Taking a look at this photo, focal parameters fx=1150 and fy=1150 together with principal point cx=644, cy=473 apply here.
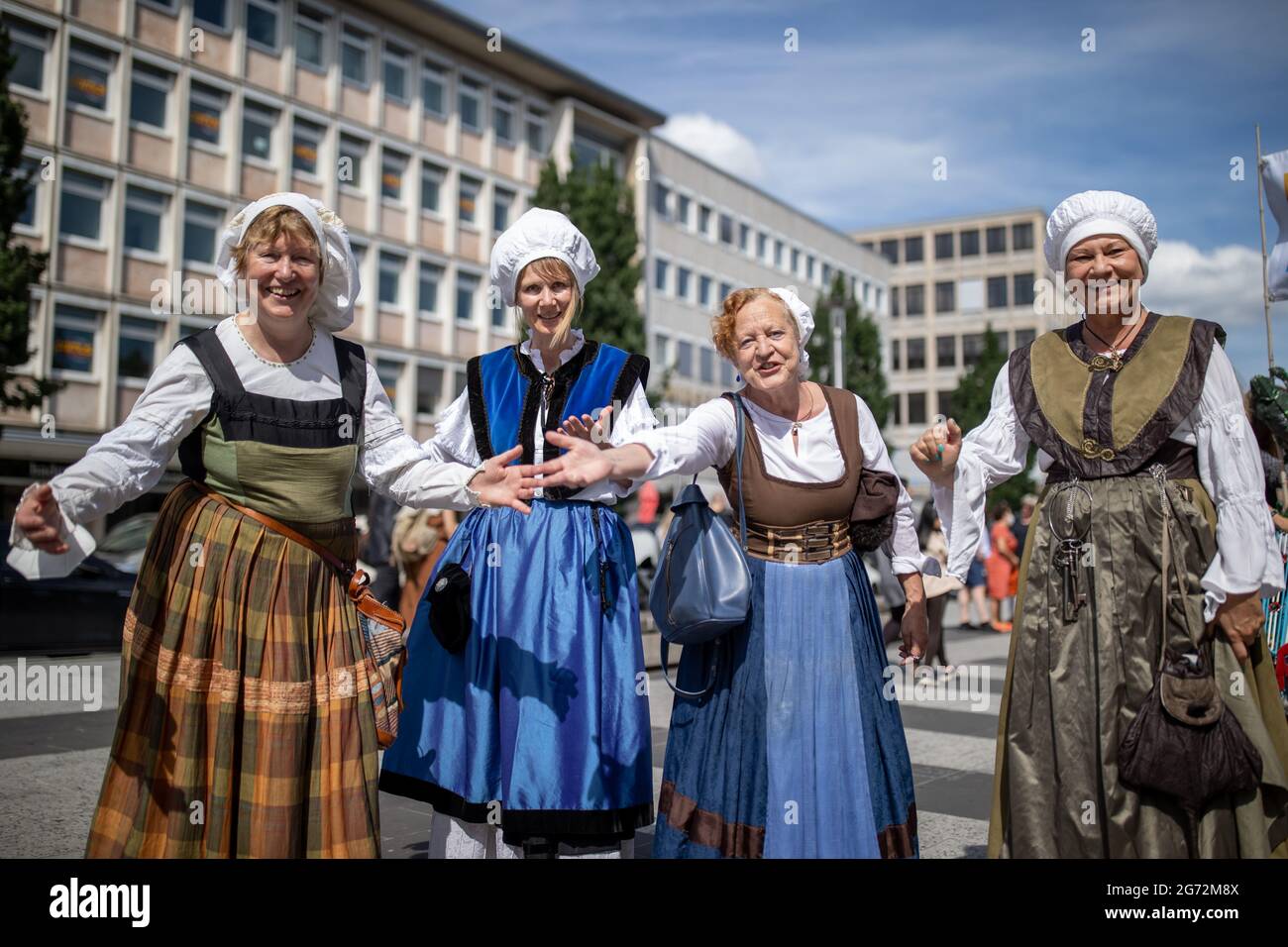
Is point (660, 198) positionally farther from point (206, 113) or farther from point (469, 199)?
point (206, 113)

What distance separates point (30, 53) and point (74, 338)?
650 centimetres

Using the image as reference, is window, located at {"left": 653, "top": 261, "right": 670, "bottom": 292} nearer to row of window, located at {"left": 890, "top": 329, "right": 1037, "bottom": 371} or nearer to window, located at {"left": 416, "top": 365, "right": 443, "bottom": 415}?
window, located at {"left": 416, "top": 365, "right": 443, "bottom": 415}

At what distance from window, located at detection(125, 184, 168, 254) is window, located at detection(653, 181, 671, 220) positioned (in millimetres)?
21664

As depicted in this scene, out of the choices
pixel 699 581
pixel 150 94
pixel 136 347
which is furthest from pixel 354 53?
pixel 699 581

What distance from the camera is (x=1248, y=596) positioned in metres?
2.94

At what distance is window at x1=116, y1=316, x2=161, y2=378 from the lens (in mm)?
28500

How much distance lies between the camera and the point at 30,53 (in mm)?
26344

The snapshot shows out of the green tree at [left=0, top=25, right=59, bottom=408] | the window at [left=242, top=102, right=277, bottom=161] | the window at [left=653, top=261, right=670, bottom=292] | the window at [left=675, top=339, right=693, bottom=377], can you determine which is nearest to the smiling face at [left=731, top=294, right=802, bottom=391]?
the green tree at [left=0, top=25, right=59, bottom=408]

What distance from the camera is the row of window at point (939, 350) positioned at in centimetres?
7606

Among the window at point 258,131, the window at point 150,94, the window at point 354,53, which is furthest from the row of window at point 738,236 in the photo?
the window at point 150,94

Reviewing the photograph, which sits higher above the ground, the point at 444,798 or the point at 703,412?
the point at 703,412

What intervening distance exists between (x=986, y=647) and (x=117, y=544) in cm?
1220

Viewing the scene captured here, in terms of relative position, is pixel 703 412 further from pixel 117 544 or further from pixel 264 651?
pixel 117 544
